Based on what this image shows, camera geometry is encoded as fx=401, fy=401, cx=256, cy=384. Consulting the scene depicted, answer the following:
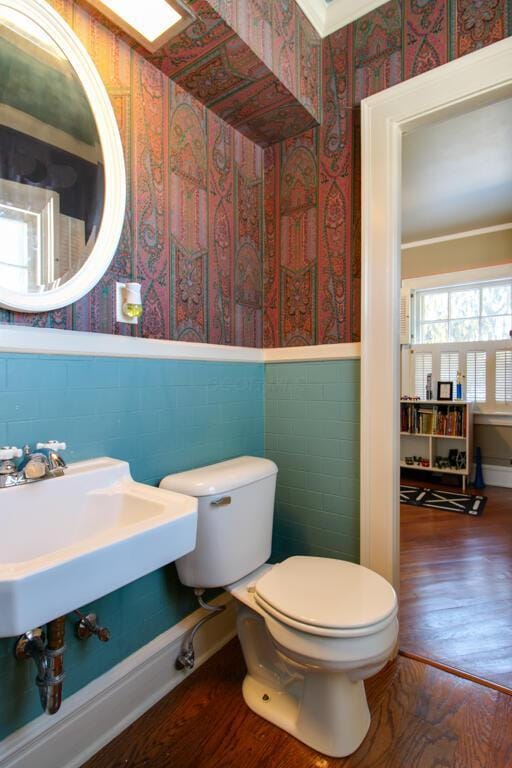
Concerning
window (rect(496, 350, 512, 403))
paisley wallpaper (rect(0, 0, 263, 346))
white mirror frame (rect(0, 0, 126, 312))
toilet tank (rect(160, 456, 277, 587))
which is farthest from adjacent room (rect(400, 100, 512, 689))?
white mirror frame (rect(0, 0, 126, 312))

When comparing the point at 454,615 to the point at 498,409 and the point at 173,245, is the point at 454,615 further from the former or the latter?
the point at 498,409

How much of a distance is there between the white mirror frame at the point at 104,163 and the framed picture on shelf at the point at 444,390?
142 inches

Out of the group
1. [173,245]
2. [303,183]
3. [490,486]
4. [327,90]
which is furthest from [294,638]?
[490,486]

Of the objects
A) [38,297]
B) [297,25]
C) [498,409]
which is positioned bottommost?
[498,409]

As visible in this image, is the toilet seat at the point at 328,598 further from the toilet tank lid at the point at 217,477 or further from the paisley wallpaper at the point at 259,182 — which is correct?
the paisley wallpaper at the point at 259,182

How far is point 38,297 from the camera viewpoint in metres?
1.05

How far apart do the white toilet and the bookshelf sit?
2.93m

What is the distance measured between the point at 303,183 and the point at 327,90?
1.19 ft

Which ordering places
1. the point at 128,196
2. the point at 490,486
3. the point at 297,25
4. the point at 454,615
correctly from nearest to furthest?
the point at 128,196 → the point at 297,25 → the point at 454,615 → the point at 490,486

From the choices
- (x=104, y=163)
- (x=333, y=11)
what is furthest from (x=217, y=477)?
(x=333, y=11)

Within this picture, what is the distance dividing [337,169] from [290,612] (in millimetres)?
1616

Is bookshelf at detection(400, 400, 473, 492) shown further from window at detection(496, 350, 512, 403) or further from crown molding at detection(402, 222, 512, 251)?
crown molding at detection(402, 222, 512, 251)

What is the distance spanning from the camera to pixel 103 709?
1.18 metres

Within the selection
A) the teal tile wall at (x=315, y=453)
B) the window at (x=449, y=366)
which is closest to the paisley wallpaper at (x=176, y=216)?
the teal tile wall at (x=315, y=453)
